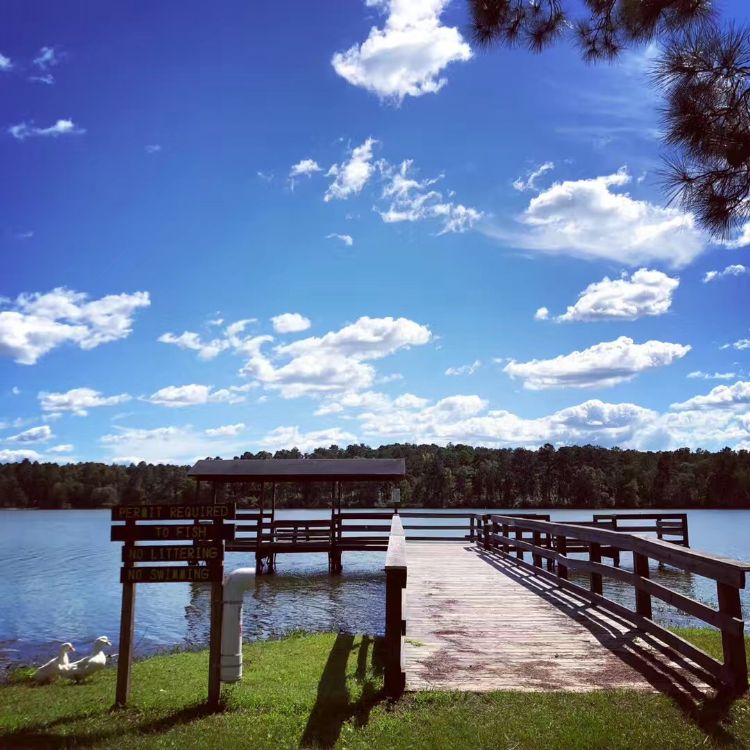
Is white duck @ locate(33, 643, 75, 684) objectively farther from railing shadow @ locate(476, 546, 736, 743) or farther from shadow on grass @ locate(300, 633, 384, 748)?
railing shadow @ locate(476, 546, 736, 743)

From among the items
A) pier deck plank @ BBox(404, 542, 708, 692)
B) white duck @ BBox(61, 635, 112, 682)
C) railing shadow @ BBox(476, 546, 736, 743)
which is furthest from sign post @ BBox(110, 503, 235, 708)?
railing shadow @ BBox(476, 546, 736, 743)

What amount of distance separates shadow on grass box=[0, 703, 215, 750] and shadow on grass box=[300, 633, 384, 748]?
41.0 inches

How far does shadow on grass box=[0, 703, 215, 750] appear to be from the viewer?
17.5 feet

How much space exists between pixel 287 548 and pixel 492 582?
14897 mm

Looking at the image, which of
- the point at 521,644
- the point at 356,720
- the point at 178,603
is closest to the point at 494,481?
the point at 178,603

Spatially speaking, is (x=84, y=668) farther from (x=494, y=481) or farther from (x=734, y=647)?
(x=494, y=481)

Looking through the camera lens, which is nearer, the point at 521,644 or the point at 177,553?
the point at 177,553

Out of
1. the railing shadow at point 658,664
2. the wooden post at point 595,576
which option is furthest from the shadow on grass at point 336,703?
the wooden post at point 595,576

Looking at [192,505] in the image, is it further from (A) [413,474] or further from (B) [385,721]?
(A) [413,474]

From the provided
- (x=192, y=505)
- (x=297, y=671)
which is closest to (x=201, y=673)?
(x=297, y=671)

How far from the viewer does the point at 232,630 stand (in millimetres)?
6562

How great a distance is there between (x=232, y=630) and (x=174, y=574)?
31.1 inches

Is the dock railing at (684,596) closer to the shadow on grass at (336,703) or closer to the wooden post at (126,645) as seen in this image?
the shadow on grass at (336,703)

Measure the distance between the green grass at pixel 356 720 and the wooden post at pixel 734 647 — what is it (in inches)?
8.1
